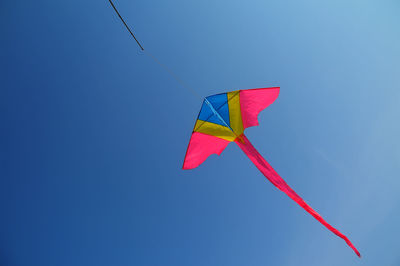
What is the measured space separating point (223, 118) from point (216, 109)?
0.55 ft

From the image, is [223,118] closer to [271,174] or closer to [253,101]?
[253,101]

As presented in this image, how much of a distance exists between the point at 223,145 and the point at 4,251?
557 centimetres

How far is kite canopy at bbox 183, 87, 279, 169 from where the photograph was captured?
3107 mm

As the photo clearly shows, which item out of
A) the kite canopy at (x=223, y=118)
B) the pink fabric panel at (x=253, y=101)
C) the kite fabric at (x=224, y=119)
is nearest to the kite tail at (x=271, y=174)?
the kite fabric at (x=224, y=119)

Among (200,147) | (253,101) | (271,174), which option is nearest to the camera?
(271,174)

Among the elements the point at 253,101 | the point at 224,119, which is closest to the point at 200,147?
the point at 224,119

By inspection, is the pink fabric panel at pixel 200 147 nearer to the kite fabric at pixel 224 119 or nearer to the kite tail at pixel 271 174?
the kite fabric at pixel 224 119

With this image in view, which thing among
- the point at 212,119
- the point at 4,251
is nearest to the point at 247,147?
the point at 212,119

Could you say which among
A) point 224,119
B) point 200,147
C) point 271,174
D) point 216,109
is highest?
point 216,109

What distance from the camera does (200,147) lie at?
327cm

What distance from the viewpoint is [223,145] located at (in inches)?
129

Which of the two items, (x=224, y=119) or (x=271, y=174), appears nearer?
(x=271, y=174)

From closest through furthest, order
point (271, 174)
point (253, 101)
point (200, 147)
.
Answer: point (271, 174)
point (253, 101)
point (200, 147)

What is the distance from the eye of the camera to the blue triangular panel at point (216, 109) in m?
3.12
